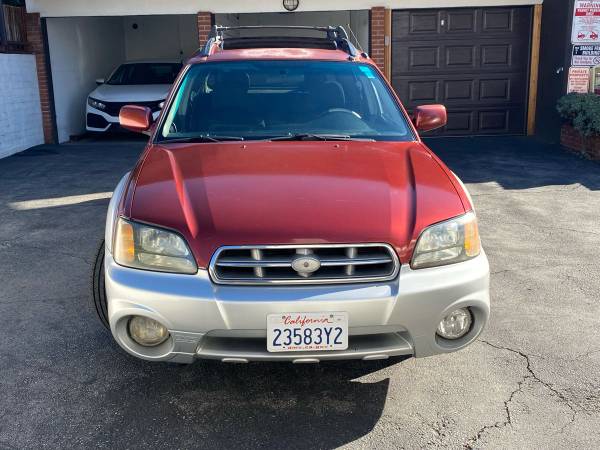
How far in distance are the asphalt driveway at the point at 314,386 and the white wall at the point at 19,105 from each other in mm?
6390

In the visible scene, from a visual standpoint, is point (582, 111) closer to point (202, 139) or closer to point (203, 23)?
point (203, 23)

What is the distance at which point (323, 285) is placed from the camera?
9.30 feet

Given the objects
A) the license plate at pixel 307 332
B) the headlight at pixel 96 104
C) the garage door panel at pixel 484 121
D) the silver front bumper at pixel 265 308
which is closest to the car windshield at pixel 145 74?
the headlight at pixel 96 104

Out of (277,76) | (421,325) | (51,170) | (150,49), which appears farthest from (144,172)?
(150,49)

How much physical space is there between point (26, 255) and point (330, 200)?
11.9ft

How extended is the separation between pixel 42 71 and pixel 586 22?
385 inches

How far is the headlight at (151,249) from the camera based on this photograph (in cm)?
288

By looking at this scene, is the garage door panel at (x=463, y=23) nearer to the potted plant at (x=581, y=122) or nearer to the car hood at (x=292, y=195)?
the potted plant at (x=581, y=122)

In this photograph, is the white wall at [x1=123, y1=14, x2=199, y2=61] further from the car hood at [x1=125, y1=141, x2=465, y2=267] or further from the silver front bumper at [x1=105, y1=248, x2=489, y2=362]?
the silver front bumper at [x1=105, y1=248, x2=489, y2=362]

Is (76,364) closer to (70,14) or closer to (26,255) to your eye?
(26,255)

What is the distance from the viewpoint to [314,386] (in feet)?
11.1

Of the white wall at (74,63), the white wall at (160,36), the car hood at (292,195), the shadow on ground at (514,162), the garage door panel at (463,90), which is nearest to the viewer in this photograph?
the car hood at (292,195)

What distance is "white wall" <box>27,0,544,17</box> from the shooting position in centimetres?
1170

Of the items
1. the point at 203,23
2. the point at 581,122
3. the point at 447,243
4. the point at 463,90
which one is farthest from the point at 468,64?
the point at 447,243
